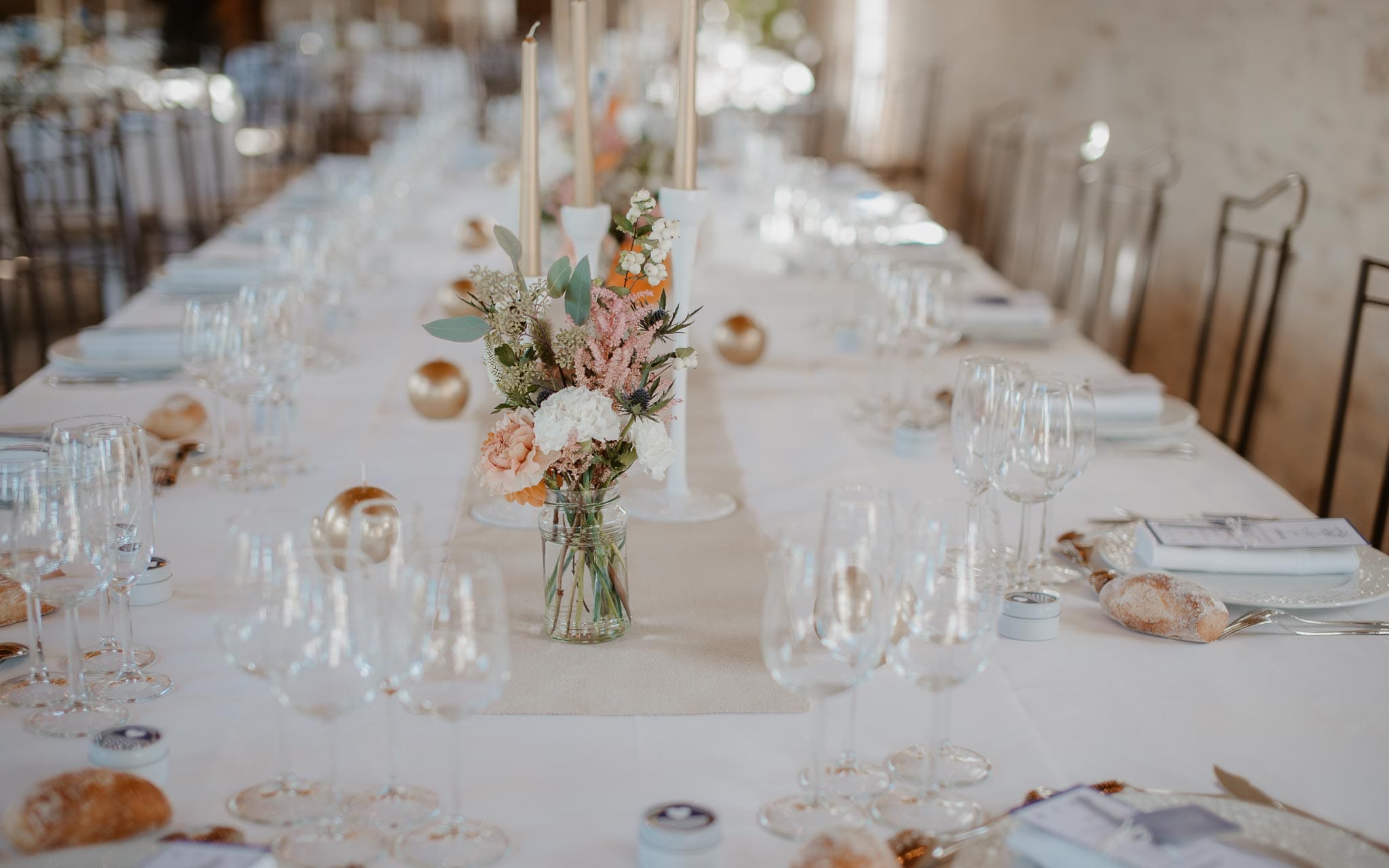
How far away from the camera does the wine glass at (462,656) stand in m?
0.97

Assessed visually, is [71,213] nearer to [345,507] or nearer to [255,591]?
[345,507]

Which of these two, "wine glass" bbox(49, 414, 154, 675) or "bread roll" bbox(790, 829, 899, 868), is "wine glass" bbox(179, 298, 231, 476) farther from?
"bread roll" bbox(790, 829, 899, 868)

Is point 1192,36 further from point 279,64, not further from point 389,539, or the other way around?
point 279,64

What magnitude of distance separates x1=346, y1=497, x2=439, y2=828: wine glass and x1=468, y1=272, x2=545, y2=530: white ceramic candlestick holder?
0.63m

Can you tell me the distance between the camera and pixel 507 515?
5.74ft

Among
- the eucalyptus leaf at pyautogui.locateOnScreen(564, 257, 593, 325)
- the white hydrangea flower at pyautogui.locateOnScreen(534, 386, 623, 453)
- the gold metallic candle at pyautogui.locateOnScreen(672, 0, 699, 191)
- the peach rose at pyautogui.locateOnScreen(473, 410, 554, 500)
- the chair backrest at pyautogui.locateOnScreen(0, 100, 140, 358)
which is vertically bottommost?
the chair backrest at pyautogui.locateOnScreen(0, 100, 140, 358)

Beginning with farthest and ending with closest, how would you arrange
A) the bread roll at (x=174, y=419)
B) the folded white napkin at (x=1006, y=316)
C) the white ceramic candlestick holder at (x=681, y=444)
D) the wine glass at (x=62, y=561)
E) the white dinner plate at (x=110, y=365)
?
1. the folded white napkin at (x=1006, y=316)
2. the white dinner plate at (x=110, y=365)
3. the bread roll at (x=174, y=419)
4. the white ceramic candlestick holder at (x=681, y=444)
5. the wine glass at (x=62, y=561)

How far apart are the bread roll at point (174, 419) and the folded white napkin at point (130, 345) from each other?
0.31m

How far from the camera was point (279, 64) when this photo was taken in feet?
29.2

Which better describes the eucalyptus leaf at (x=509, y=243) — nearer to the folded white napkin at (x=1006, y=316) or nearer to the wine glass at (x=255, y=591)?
the wine glass at (x=255, y=591)

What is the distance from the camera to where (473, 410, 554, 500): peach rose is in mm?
1243

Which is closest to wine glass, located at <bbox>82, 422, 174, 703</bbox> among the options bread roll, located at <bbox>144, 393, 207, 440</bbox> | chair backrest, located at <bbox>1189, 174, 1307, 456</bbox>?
bread roll, located at <bbox>144, 393, 207, 440</bbox>

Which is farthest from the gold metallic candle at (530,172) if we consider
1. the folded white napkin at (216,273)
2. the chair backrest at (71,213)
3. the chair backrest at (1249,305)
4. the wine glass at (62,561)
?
the chair backrest at (71,213)

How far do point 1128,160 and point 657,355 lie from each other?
402cm
